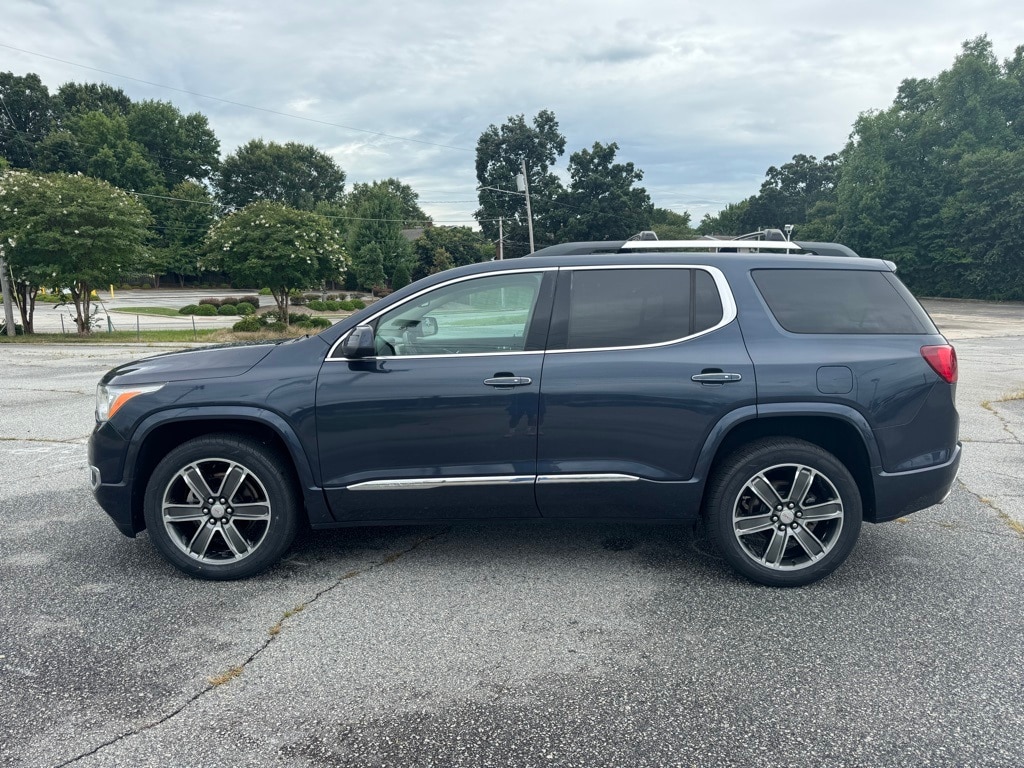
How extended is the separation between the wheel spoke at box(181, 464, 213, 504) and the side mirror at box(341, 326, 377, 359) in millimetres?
1026

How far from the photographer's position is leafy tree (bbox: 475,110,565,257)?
70812mm

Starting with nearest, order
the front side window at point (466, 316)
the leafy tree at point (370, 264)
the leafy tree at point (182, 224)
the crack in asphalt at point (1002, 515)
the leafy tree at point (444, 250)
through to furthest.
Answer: the front side window at point (466, 316) → the crack in asphalt at point (1002, 515) → the leafy tree at point (370, 264) → the leafy tree at point (444, 250) → the leafy tree at point (182, 224)

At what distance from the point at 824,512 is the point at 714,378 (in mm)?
927

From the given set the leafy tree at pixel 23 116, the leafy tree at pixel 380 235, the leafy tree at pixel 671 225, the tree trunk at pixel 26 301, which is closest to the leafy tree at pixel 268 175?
the leafy tree at pixel 23 116

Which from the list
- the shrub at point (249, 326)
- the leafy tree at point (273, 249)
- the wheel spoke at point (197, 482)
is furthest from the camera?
the leafy tree at point (273, 249)

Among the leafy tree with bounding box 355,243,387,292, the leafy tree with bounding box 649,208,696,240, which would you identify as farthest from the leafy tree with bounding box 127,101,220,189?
the leafy tree with bounding box 649,208,696,240

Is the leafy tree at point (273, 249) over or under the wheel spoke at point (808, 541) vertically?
over

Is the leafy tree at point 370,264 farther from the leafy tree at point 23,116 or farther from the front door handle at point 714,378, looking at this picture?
the front door handle at point 714,378

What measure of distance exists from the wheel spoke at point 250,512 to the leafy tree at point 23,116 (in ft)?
301

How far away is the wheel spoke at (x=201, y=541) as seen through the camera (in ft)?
12.6

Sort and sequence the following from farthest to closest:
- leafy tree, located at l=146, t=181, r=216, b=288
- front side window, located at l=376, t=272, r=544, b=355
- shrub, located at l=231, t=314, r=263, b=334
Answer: leafy tree, located at l=146, t=181, r=216, b=288 → shrub, located at l=231, t=314, r=263, b=334 → front side window, located at l=376, t=272, r=544, b=355

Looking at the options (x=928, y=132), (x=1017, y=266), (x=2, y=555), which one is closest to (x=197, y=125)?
(x=928, y=132)

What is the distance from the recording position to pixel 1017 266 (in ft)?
148

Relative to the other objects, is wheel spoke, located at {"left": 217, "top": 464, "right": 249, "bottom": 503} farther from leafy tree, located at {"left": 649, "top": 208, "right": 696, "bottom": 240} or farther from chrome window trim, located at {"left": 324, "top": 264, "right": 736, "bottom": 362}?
leafy tree, located at {"left": 649, "top": 208, "right": 696, "bottom": 240}
